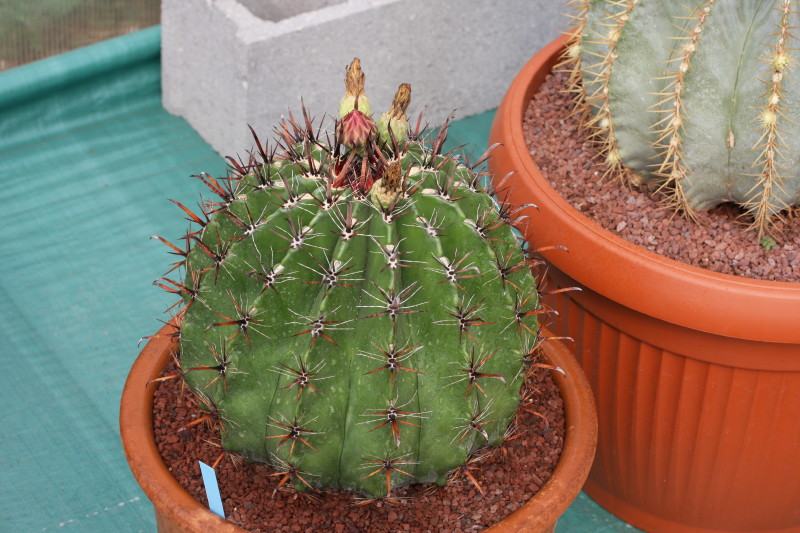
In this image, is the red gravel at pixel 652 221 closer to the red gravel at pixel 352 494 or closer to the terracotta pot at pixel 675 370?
the terracotta pot at pixel 675 370

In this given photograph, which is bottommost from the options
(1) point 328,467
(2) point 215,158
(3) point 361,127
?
(2) point 215,158

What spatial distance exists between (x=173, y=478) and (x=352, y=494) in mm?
247

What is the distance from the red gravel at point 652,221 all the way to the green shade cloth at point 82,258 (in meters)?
0.60

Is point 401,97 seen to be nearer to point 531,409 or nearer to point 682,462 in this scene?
point 531,409

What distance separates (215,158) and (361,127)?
1.56 metres

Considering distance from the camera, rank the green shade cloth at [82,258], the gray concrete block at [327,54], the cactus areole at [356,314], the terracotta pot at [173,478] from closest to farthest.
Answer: the cactus areole at [356,314] → the terracotta pot at [173,478] → the green shade cloth at [82,258] → the gray concrete block at [327,54]

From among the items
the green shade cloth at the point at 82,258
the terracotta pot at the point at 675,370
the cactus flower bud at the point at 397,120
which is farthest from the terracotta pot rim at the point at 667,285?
the green shade cloth at the point at 82,258

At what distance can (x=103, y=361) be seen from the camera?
2184 mm

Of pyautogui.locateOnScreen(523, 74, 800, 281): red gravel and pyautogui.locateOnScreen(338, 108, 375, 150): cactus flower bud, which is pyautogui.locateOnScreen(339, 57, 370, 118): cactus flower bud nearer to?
pyautogui.locateOnScreen(338, 108, 375, 150): cactus flower bud

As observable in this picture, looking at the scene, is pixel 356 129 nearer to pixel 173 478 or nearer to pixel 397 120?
pixel 397 120

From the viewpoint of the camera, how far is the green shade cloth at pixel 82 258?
1.94 meters

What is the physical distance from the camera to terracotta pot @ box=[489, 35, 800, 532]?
58.9 inches

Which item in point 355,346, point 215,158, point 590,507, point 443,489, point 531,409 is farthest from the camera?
point 215,158

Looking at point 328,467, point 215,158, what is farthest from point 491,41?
point 328,467
